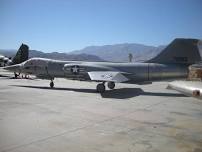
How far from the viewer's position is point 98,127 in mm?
→ 9562

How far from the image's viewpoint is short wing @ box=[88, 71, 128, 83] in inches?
734

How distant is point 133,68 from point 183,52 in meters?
3.87

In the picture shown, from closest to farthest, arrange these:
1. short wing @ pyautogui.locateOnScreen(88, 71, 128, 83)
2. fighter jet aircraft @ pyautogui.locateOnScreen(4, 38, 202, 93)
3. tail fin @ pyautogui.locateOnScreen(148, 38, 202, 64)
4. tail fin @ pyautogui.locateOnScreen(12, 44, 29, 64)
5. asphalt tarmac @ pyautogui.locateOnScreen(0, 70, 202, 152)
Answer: asphalt tarmac @ pyautogui.locateOnScreen(0, 70, 202, 152), short wing @ pyautogui.locateOnScreen(88, 71, 128, 83), tail fin @ pyautogui.locateOnScreen(148, 38, 202, 64), fighter jet aircraft @ pyautogui.locateOnScreen(4, 38, 202, 93), tail fin @ pyautogui.locateOnScreen(12, 44, 29, 64)

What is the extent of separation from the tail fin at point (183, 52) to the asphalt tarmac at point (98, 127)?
18.8 ft

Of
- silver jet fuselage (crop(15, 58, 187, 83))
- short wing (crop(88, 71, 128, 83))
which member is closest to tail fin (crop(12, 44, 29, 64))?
silver jet fuselage (crop(15, 58, 187, 83))

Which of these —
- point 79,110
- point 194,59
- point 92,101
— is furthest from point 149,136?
point 194,59

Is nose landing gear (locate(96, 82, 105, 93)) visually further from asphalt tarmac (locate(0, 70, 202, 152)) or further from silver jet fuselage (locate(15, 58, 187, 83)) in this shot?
asphalt tarmac (locate(0, 70, 202, 152))

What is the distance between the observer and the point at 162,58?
20.7 m

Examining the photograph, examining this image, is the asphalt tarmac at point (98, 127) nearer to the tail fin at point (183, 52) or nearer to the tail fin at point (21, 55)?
the tail fin at point (183, 52)

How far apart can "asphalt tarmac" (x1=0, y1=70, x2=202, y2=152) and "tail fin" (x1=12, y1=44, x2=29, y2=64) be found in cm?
2549

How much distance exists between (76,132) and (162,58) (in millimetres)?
13422

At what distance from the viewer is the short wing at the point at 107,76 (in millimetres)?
18656

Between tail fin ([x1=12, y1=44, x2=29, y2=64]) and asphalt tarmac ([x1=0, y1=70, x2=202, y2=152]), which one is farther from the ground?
tail fin ([x1=12, y1=44, x2=29, y2=64])

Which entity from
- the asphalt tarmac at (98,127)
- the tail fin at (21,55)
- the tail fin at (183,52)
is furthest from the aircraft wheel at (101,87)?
the tail fin at (21,55)
